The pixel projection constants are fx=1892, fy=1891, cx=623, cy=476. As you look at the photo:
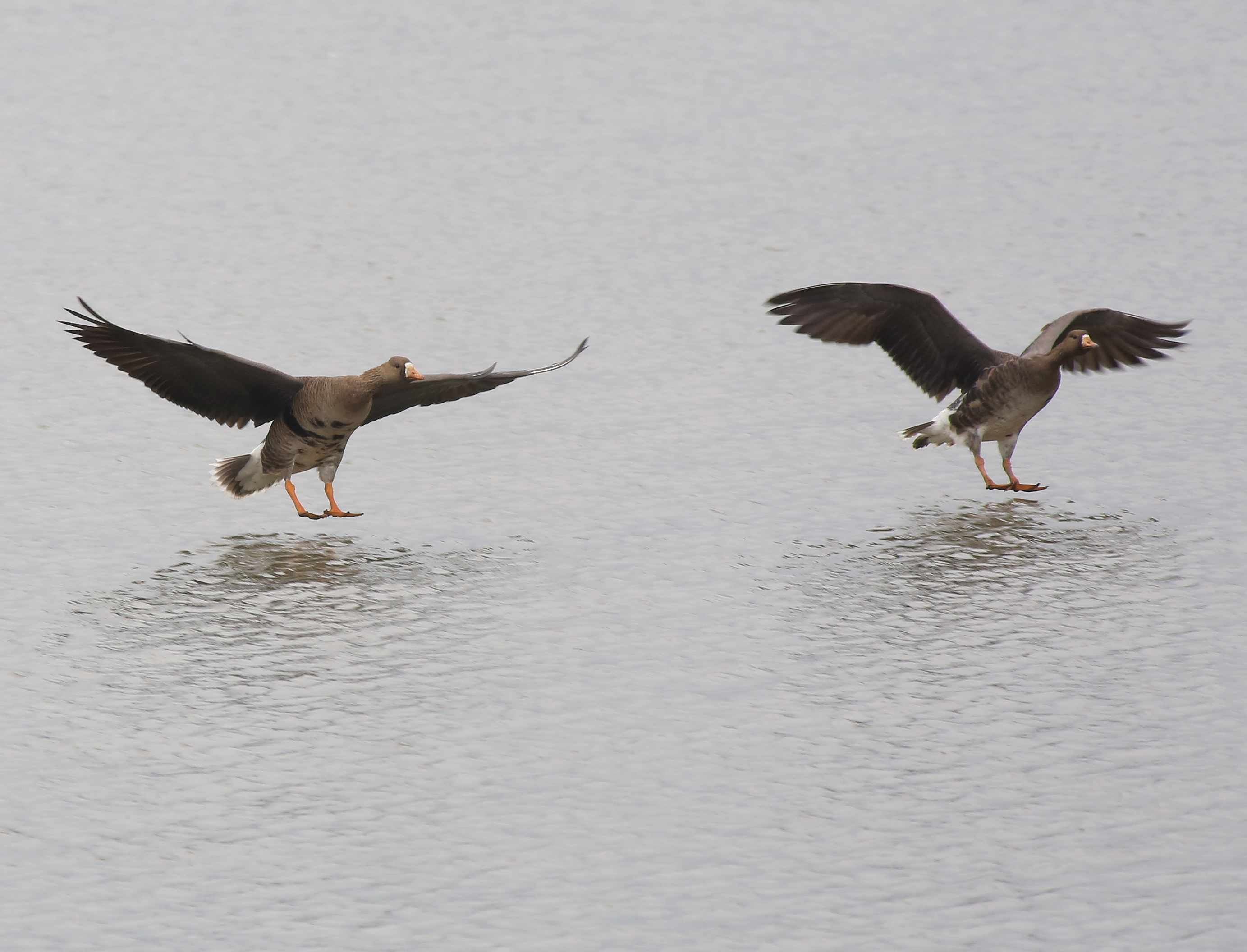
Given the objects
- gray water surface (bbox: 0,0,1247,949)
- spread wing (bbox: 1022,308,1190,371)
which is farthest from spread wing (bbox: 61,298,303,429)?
spread wing (bbox: 1022,308,1190,371)

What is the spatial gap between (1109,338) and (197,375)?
679 centimetres

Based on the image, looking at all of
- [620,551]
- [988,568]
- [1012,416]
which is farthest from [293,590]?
[1012,416]

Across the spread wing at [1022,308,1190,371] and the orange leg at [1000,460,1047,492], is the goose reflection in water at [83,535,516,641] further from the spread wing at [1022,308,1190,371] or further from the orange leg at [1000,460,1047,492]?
the spread wing at [1022,308,1190,371]

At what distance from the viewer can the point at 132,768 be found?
8969 mm

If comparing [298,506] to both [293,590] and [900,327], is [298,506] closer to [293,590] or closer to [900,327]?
[293,590]

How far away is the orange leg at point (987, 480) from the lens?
1366 cm

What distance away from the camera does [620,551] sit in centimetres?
1237

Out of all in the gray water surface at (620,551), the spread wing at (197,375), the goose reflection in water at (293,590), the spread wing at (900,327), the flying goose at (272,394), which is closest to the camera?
the gray water surface at (620,551)

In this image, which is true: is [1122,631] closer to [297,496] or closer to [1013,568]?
[1013,568]

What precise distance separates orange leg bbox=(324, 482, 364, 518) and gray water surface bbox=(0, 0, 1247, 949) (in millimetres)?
102

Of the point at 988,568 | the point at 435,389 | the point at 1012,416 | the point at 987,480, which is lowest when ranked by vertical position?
the point at 988,568

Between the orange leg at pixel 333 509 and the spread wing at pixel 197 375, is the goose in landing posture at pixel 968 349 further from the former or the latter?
the spread wing at pixel 197 375

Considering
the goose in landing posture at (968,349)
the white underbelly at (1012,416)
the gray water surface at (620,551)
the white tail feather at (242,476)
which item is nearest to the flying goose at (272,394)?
the white tail feather at (242,476)

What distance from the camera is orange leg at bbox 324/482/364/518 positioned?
1314 centimetres
